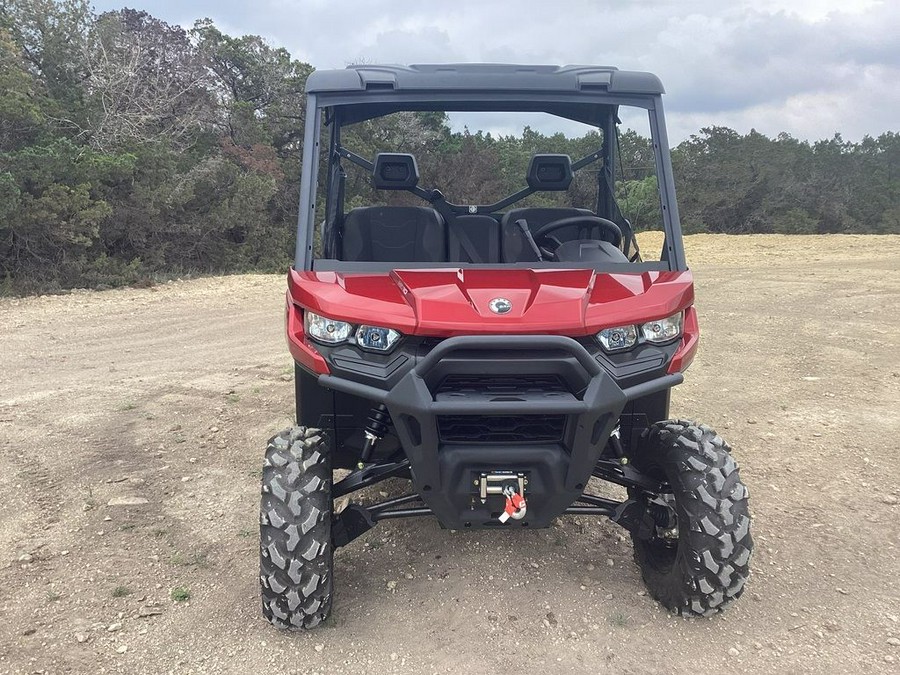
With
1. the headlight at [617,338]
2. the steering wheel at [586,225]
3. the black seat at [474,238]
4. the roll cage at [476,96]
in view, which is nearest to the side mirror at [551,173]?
the black seat at [474,238]

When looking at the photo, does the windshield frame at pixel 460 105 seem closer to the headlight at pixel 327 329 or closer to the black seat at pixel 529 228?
the headlight at pixel 327 329

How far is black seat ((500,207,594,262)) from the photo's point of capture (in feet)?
13.1

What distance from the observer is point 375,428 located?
292 centimetres

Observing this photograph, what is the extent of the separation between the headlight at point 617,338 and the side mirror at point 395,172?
6.66 feet

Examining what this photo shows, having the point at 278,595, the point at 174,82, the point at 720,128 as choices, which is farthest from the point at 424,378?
the point at 720,128

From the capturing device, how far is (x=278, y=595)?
274 cm

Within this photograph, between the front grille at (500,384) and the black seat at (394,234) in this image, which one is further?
the black seat at (394,234)

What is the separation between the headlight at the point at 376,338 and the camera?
2.60 meters

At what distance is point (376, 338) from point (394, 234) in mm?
1473

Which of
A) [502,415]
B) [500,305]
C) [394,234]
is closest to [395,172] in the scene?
[394,234]

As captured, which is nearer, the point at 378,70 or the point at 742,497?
the point at 742,497

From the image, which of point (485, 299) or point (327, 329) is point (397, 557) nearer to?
point (327, 329)

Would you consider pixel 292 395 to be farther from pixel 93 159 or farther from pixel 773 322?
pixel 93 159

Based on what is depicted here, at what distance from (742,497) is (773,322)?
7092 mm
